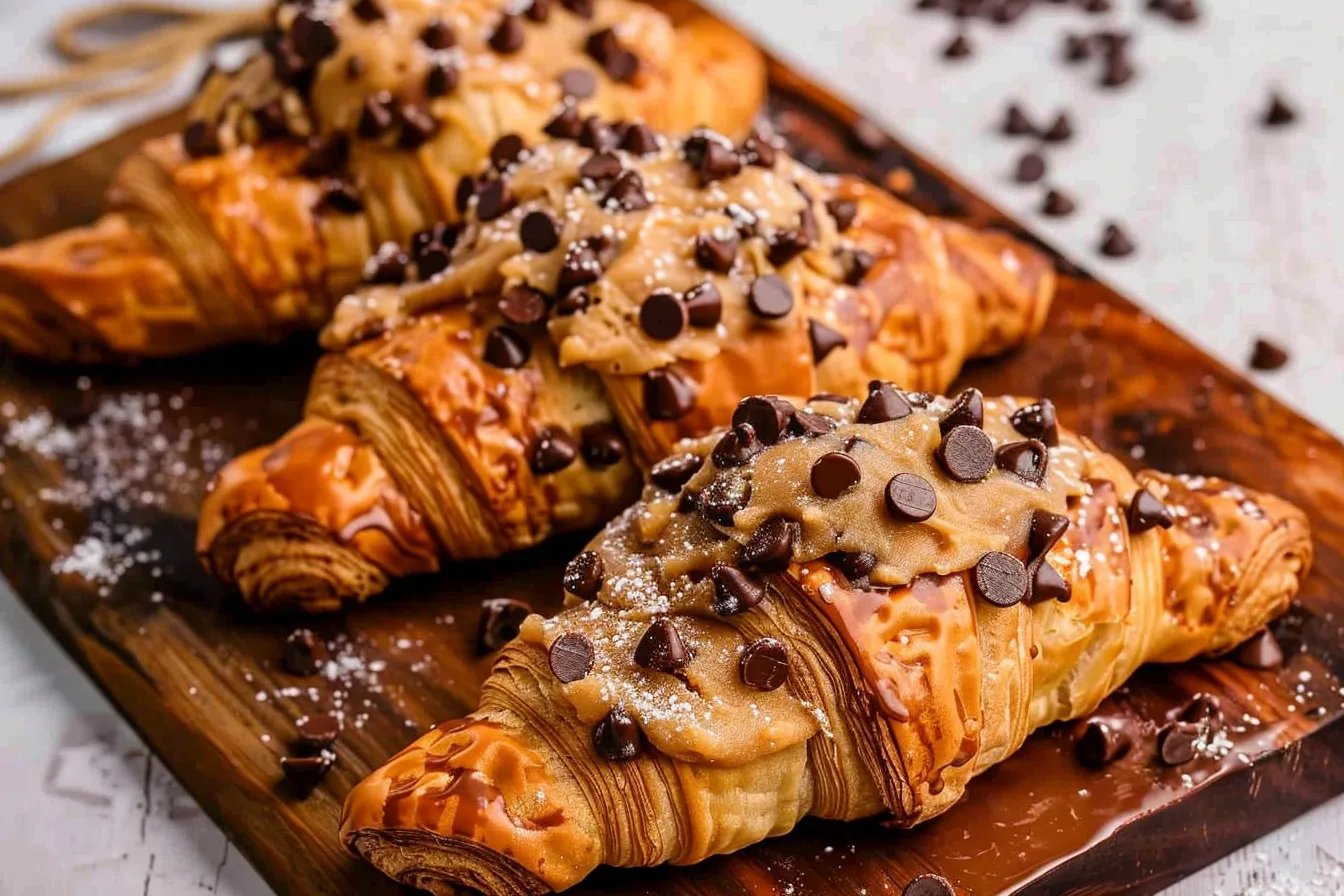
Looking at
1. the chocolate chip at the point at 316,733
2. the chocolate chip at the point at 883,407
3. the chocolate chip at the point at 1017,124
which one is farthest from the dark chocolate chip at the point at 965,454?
the chocolate chip at the point at 1017,124

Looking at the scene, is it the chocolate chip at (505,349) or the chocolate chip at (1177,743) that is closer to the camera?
the chocolate chip at (1177,743)

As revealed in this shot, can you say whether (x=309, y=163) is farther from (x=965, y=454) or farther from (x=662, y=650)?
(x=965, y=454)

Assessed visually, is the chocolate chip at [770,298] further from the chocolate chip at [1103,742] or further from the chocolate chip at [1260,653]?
the chocolate chip at [1260,653]

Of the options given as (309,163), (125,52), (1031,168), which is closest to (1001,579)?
(309,163)

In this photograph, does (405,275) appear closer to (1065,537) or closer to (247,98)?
(247,98)

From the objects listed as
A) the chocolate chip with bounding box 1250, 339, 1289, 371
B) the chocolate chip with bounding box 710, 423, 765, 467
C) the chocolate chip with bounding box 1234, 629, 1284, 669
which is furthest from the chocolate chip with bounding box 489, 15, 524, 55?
the chocolate chip with bounding box 1234, 629, 1284, 669
